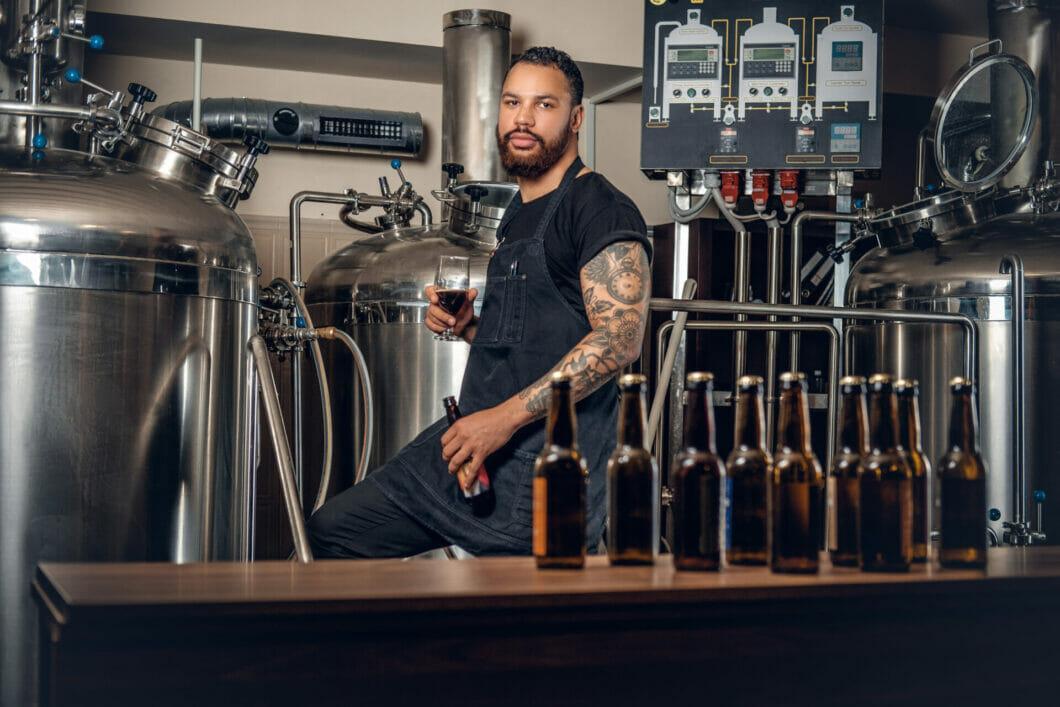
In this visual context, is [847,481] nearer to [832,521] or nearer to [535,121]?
[832,521]

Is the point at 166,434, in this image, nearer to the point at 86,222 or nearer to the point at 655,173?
the point at 86,222

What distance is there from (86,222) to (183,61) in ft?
8.57

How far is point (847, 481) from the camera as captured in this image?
1.45 m

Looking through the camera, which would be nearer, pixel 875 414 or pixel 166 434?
pixel 875 414

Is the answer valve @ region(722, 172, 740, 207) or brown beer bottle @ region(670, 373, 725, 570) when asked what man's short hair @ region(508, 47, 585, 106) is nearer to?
brown beer bottle @ region(670, 373, 725, 570)

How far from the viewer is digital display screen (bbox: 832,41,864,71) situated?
4.49 meters

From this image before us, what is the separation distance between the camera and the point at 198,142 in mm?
2973

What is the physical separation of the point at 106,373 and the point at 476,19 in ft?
8.48

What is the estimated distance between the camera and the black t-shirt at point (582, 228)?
2123 mm

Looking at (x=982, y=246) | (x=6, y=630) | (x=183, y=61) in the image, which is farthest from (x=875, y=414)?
(x=183, y=61)

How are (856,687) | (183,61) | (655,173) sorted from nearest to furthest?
(856,687), (655,173), (183,61)

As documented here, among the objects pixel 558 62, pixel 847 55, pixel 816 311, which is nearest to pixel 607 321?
pixel 558 62

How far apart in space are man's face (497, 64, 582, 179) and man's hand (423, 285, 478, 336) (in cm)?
27

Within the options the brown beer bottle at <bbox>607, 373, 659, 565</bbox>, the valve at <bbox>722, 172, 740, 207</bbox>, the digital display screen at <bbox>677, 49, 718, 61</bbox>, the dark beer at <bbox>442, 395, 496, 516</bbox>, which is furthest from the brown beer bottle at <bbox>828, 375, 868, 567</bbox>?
the digital display screen at <bbox>677, 49, 718, 61</bbox>
